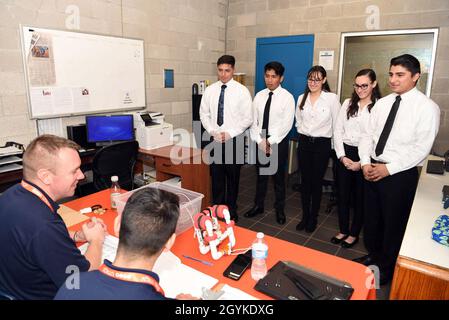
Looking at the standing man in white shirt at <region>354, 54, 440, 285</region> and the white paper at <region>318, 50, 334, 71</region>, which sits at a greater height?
the white paper at <region>318, 50, 334, 71</region>

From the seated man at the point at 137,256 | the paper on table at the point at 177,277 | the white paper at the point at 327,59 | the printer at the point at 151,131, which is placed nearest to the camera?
the seated man at the point at 137,256

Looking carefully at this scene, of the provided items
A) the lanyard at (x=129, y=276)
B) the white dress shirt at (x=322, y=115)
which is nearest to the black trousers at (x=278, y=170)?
the white dress shirt at (x=322, y=115)

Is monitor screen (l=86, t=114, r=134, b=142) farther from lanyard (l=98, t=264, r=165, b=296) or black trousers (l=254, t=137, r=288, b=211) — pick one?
lanyard (l=98, t=264, r=165, b=296)

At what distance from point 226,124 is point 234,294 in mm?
2401

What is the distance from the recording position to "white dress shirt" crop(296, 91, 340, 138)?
118 inches

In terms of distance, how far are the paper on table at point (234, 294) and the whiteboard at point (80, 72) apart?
2810mm

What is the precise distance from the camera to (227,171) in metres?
3.48

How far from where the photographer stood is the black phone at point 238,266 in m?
1.31

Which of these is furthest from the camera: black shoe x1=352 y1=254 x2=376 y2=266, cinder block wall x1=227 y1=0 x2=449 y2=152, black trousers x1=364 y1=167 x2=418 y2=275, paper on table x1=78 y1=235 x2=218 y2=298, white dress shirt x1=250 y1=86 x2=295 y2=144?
cinder block wall x1=227 y1=0 x2=449 y2=152

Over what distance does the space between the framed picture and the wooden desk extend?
243cm

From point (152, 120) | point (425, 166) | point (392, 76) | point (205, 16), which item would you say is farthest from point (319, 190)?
point (205, 16)

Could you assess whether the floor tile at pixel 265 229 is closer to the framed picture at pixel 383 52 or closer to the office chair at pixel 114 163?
the office chair at pixel 114 163

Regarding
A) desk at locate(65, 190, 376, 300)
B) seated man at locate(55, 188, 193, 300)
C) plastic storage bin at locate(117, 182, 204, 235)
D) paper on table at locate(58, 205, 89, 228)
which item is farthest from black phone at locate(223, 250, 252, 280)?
paper on table at locate(58, 205, 89, 228)

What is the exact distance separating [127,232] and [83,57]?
3.02 m
